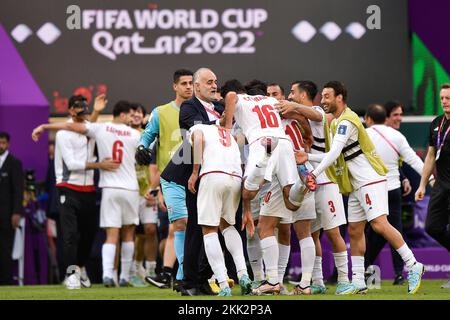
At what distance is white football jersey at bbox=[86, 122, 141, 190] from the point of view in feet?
48.8

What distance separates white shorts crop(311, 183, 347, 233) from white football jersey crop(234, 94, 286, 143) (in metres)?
0.95

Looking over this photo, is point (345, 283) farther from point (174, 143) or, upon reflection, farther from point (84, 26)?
point (84, 26)

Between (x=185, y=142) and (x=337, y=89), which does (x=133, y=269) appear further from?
(x=337, y=89)

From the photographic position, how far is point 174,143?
13.3 meters

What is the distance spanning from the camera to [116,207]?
49.4 feet

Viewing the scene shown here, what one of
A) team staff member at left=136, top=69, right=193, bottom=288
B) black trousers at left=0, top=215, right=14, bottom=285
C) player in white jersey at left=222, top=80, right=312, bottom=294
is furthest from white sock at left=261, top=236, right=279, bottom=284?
black trousers at left=0, top=215, right=14, bottom=285

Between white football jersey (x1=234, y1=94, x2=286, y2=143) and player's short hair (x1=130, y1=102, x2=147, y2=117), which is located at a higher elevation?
player's short hair (x1=130, y1=102, x2=147, y2=117)

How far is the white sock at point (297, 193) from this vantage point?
11.2 meters

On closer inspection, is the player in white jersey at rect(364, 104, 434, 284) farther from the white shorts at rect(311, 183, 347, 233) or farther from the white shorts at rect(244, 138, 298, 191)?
the white shorts at rect(244, 138, 298, 191)

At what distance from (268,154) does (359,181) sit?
3.33 ft

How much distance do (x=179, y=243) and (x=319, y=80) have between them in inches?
210

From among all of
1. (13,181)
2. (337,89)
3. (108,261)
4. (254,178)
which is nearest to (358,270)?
(254,178)
